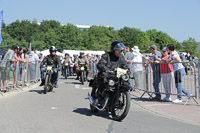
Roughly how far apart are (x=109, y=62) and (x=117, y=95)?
89cm

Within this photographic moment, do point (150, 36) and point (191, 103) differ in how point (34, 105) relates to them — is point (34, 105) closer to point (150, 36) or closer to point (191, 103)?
point (191, 103)

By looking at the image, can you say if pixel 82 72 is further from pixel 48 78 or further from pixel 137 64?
pixel 48 78

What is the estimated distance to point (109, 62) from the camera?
758 centimetres

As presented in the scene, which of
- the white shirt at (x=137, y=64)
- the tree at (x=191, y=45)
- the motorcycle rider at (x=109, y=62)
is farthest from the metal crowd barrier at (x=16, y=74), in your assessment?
the tree at (x=191, y=45)

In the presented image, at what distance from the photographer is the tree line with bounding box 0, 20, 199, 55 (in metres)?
87.5

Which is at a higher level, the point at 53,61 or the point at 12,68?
the point at 53,61

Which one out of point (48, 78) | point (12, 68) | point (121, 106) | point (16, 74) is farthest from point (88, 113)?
point (16, 74)

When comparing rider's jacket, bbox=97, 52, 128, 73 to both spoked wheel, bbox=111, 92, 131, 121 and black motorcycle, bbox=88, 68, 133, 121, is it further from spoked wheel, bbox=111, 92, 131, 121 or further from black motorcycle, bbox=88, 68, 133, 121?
spoked wheel, bbox=111, 92, 131, 121

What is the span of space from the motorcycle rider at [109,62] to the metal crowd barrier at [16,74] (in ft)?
17.7

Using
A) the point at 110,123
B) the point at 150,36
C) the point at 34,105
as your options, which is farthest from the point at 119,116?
the point at 150,36

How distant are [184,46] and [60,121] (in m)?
104

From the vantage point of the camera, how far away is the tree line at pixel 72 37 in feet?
287

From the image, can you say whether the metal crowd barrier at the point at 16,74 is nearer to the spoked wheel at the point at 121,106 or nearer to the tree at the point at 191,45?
Result: the spoked wheel at the point at 121,106

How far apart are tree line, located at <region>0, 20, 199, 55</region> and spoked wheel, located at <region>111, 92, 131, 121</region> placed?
248 ft
